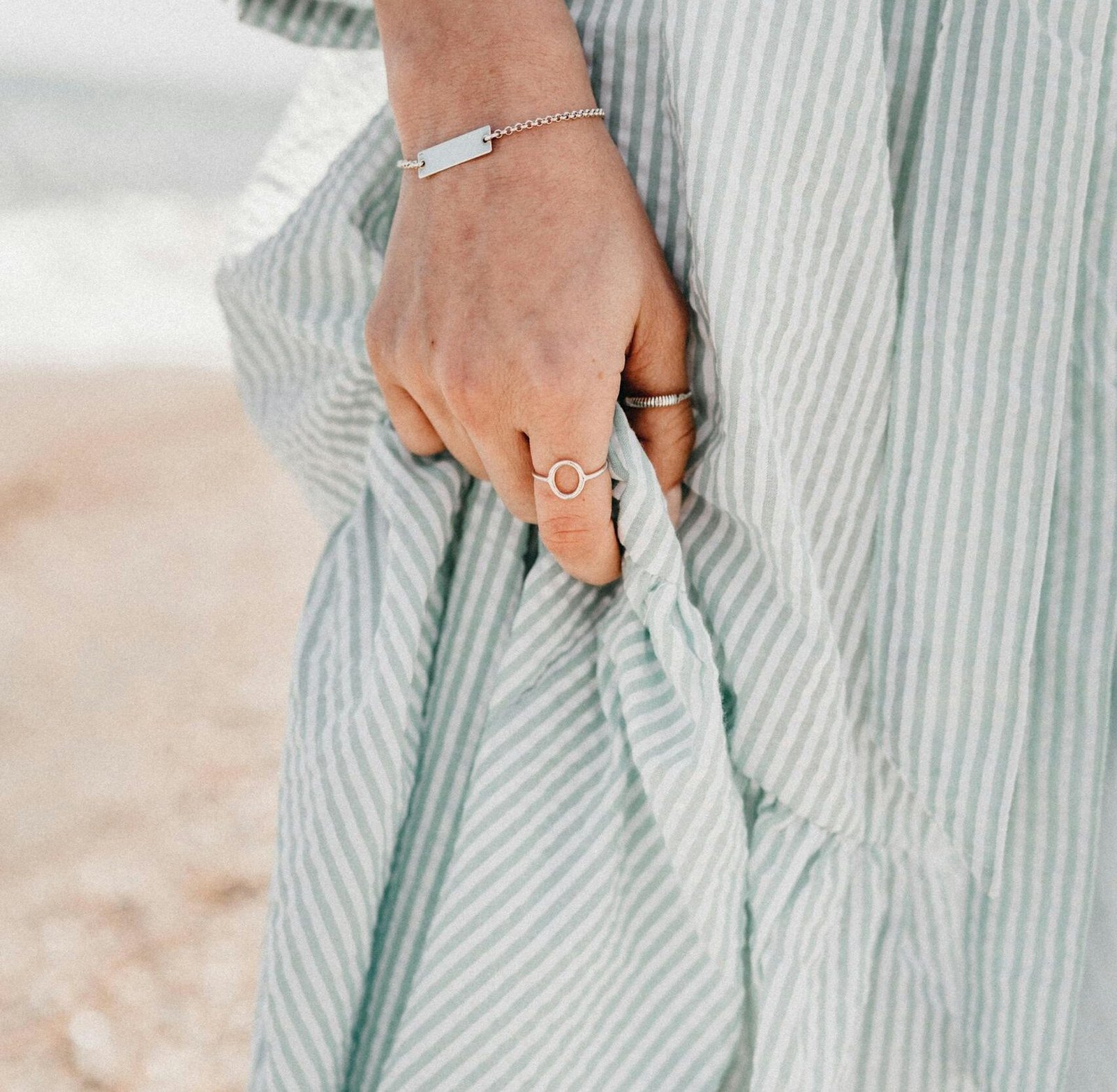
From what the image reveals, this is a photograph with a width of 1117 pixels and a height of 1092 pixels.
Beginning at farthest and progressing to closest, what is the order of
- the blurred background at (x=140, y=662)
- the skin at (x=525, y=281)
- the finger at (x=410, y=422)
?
the blurred background at (x=140, y=662) < the finger at (x=410, y=422) < the skin at (x=525, y=281)

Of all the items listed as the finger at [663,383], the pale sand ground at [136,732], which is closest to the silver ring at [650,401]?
the finger at [663,383]

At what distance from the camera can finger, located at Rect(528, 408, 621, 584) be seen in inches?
26.7

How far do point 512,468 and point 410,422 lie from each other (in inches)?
4.6

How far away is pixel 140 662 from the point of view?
230cm

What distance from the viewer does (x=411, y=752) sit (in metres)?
0.81

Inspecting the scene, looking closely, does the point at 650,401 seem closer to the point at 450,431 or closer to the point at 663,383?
the point at 663,383

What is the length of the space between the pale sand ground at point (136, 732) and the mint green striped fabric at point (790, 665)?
0.94 m

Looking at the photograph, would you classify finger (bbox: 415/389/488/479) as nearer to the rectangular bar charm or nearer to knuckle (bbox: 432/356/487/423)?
knuckle (bbox: 432/356/487/423)

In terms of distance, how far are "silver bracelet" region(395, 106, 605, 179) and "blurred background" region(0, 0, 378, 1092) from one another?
453 mm

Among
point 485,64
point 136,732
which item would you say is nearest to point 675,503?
point 485,64

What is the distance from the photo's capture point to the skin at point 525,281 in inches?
26.2

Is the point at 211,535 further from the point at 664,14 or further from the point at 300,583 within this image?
the point at 664,14

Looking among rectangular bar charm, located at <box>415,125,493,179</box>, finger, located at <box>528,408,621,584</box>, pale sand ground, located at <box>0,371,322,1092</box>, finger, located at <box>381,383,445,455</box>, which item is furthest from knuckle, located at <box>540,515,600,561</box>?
pale sand ground, located at <box>0,371,322,1092</box>

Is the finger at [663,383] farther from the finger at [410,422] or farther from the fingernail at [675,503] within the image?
the finger at [410,422]
